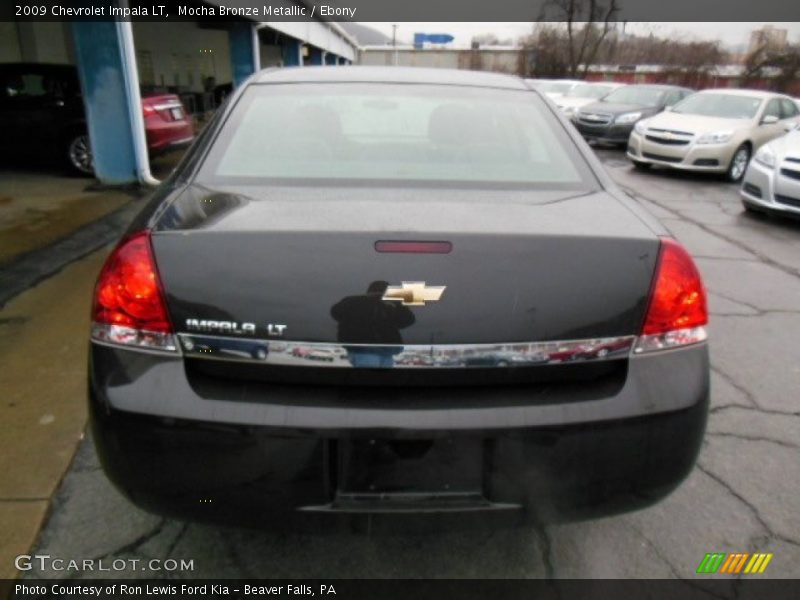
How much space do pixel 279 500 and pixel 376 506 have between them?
0.82 ft

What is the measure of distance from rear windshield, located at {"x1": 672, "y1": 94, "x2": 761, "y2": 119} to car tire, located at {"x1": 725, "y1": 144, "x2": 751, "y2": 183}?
2.08 ft

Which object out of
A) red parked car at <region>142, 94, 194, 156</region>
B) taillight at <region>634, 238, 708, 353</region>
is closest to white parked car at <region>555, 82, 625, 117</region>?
red parked car at <region>142, 94, 194, 156</region>

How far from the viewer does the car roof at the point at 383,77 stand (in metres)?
2.59

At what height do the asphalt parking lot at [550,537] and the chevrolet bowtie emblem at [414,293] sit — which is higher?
the chevrolet bowtie emblem at [414,293]

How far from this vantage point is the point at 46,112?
8320mm

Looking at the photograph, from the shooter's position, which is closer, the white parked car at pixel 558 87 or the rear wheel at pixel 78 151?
the rear wheel at pixel 78 151

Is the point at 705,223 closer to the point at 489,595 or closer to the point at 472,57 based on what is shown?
the point at 489,595

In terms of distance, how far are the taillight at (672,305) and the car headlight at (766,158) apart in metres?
6.58

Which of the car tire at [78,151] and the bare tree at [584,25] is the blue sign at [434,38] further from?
the car tire at [78,151]

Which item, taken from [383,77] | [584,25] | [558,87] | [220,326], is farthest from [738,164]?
[584,25]

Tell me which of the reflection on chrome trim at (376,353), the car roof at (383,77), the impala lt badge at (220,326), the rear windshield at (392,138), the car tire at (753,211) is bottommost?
the car tire at (753,211)

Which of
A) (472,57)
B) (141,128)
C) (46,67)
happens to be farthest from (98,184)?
(472,57)

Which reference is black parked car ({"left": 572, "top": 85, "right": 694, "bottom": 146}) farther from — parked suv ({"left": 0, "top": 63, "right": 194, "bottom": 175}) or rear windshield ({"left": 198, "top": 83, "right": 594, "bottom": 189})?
rear windshield ({"left": 198, "top": 83, "right": 594, "bottom": 189})

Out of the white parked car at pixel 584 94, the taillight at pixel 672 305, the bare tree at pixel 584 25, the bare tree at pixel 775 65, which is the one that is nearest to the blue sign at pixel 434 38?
the bare tree at pixel 584 25
